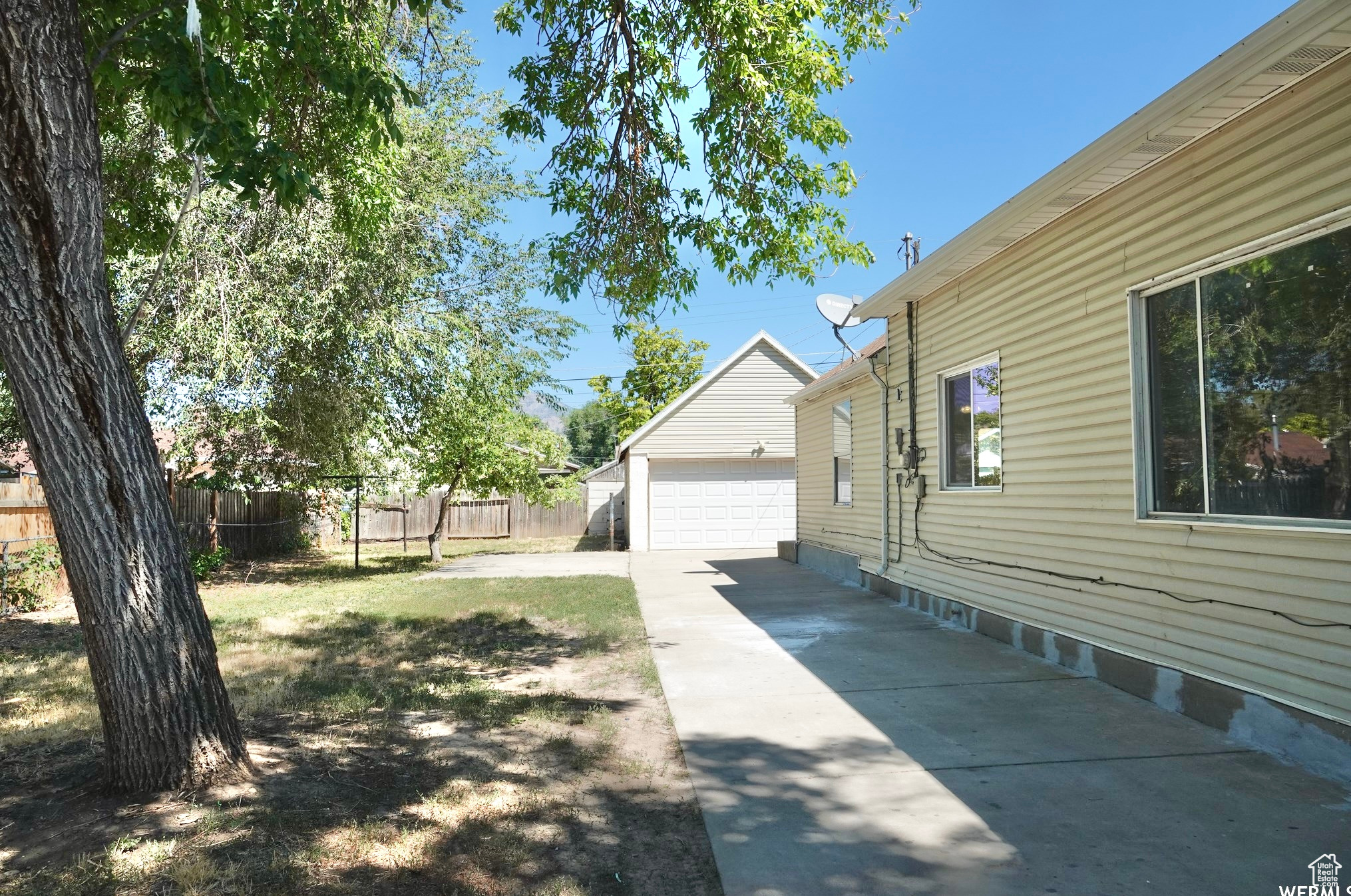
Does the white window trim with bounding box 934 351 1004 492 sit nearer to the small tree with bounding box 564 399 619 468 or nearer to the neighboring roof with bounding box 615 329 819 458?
the neighboring roof with bounding box 615 329 819 458

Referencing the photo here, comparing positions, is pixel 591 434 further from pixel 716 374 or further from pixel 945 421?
pixel 945 421

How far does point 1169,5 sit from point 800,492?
9237 millimetres

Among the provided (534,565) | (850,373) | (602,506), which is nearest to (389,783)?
(850,373)

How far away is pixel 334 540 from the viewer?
79.8 feet

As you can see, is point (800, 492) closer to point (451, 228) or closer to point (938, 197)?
point (451, 228)

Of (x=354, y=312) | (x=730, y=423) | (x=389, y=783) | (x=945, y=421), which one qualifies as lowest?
(x=389, y=783)

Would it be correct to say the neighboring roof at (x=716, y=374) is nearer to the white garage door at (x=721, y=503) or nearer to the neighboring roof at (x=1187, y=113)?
the white garage door at (x=721, y=503)

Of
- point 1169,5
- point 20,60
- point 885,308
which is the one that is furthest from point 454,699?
point 1169,5

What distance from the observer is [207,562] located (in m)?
14.2

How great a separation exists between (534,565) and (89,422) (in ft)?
44.5

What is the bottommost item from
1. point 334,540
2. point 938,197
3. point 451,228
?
point 334,540

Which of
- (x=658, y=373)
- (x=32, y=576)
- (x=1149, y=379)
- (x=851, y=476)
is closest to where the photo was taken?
(x=1149, y=379)

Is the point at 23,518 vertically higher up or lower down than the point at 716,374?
lower down

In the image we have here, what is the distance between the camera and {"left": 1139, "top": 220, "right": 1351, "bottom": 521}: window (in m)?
4.07
